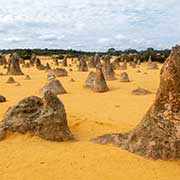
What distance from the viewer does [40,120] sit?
709cm

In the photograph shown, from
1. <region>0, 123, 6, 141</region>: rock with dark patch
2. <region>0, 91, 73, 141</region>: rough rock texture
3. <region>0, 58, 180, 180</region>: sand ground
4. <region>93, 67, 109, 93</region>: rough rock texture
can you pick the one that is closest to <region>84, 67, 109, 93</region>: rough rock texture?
<region>93, 67, 109, 93</region>: rough rock texture

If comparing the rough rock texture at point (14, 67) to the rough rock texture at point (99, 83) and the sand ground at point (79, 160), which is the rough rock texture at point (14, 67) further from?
the sand ground at point (79, 160)

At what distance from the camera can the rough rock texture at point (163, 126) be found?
237 inches

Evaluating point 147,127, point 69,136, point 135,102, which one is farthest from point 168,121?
point 135,102

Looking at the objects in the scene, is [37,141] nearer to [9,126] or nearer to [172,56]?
[9,126]

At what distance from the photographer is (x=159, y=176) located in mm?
5352

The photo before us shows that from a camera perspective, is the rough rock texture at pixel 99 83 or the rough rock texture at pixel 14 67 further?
the rough rock texture at pixel 14 67

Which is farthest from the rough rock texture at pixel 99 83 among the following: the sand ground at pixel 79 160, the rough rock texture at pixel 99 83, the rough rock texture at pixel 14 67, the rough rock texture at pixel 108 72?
the rough rock texture at pixel 14 67

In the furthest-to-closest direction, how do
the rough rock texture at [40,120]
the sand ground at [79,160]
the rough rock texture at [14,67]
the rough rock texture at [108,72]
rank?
the rough rock texture at [14,67] → the rough rock texture at [108,72] → the rough rock texture at [40,120] → the sand ground at [79,160]

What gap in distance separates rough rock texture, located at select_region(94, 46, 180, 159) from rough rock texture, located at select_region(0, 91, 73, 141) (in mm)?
1073

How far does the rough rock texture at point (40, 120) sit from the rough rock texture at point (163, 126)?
1.07 m

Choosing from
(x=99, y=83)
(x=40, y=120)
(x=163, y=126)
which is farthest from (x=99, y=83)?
(x=163, y=126)

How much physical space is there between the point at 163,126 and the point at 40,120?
2.18 meters

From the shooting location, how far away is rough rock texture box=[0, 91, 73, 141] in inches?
277
